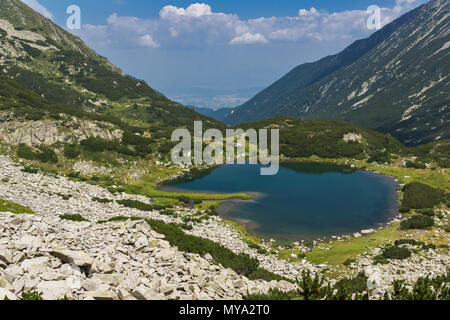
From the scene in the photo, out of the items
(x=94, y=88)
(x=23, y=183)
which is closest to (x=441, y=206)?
(x=23, y=183)

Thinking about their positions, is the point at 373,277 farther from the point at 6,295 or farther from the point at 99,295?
the point at 6,295

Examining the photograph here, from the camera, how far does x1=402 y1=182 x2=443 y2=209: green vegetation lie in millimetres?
58781

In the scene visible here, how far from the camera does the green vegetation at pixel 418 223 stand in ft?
163

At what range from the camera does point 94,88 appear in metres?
186

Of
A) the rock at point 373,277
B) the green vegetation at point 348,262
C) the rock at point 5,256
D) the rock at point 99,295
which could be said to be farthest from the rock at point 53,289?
the green vegetation at point 348,262

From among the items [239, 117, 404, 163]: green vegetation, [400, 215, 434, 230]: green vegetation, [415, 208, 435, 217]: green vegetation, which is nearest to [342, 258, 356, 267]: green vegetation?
[400, 215, 434, 230]: green vegetation

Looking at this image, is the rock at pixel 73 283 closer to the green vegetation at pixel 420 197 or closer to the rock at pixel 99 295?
the rock at pixel 99 295

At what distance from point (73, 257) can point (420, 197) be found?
62.8 m

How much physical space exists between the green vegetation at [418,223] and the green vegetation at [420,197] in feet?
26.9

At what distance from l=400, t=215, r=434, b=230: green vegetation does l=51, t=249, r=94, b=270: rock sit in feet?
156

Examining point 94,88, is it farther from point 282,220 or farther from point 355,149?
point 282,220

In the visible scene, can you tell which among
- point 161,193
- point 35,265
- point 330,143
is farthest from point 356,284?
point 330,143

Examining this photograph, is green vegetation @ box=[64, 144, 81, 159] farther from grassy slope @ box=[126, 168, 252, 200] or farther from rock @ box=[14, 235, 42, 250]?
rock @ box=[14, 235, 42, 250]

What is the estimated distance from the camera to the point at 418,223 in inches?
1960
